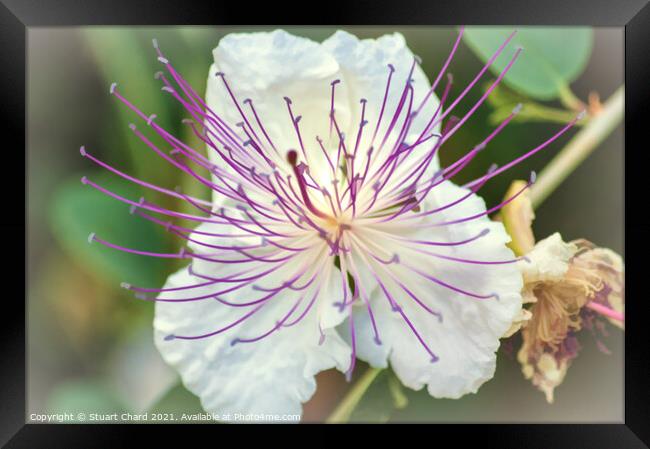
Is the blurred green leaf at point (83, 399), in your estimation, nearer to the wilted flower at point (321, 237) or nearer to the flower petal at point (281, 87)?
the wilted flower at point (321, 237)

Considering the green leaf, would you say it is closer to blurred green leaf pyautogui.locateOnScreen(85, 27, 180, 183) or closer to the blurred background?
the blurred background

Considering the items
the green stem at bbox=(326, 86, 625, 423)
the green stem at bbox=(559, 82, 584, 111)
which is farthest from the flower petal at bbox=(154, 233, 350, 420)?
the green stem at bbox=(559, 82, 584, 111)

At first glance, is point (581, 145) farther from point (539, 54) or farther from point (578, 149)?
point (539, 54)

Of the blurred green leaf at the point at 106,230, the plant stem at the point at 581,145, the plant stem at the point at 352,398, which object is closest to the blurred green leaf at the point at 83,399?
the blurred green leaf at the point at 106,230

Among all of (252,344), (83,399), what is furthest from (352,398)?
(83,399)

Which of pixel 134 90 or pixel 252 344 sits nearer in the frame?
pixel 252 344

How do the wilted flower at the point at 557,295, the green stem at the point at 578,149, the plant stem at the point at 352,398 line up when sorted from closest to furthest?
the wilted flower at the point at 557,295 → the plant stem at the point at 352,398 → the green stem at the point at 578,149

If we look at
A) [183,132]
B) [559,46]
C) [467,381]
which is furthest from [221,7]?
[467,381]
